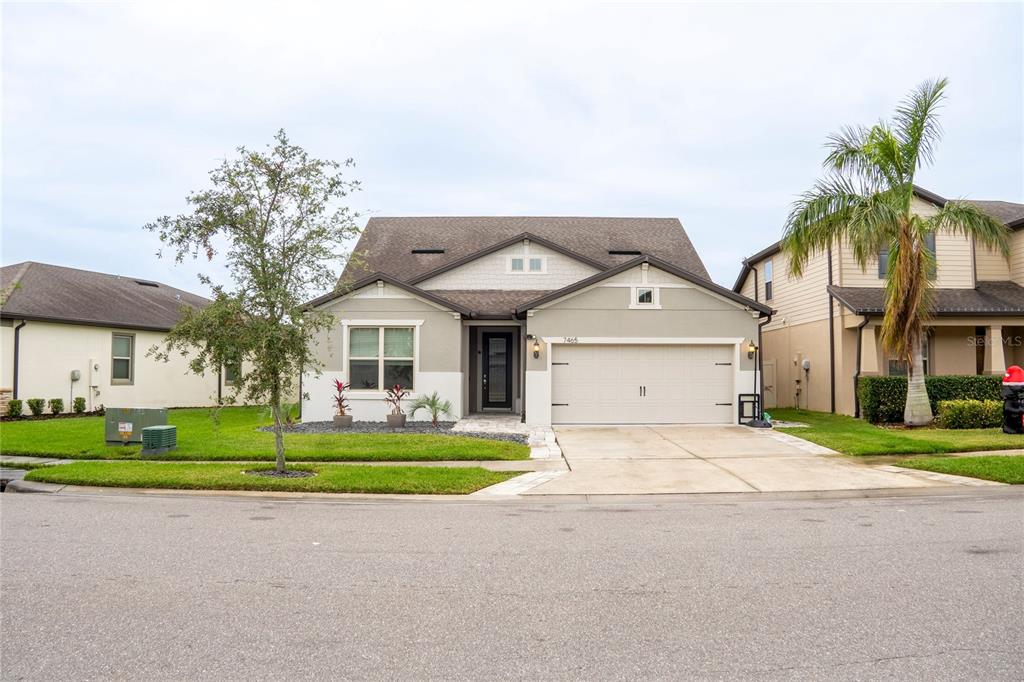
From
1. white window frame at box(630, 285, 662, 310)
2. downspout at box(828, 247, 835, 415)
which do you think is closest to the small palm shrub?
white window frame at box(630, 285, 662, 310)

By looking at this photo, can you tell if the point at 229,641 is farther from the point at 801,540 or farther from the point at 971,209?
the point at 971,209

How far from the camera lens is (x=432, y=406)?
17484mm

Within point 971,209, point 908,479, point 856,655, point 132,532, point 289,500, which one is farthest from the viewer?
point 971,209

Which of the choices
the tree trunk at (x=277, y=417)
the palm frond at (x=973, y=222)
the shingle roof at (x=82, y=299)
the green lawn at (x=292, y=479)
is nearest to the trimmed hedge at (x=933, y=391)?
the palm frond at (x=973, y=222)

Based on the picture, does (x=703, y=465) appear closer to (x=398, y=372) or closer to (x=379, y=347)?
(x=398, y=372)

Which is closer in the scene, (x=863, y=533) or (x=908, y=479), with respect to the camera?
(x=863, y=533)

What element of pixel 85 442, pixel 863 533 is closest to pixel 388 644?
pixel 863 533

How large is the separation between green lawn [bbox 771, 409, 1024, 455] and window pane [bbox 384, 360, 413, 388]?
29.9 feet

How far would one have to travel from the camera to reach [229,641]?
13.9 feet

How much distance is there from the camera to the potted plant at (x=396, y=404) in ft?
55.8

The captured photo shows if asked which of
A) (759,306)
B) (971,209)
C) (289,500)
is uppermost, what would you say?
(971,209)

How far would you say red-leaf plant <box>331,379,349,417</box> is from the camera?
1767 centimetres

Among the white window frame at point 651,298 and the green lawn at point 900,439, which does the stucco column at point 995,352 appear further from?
the white window frame at point 651,298

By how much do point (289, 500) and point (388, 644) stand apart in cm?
561
